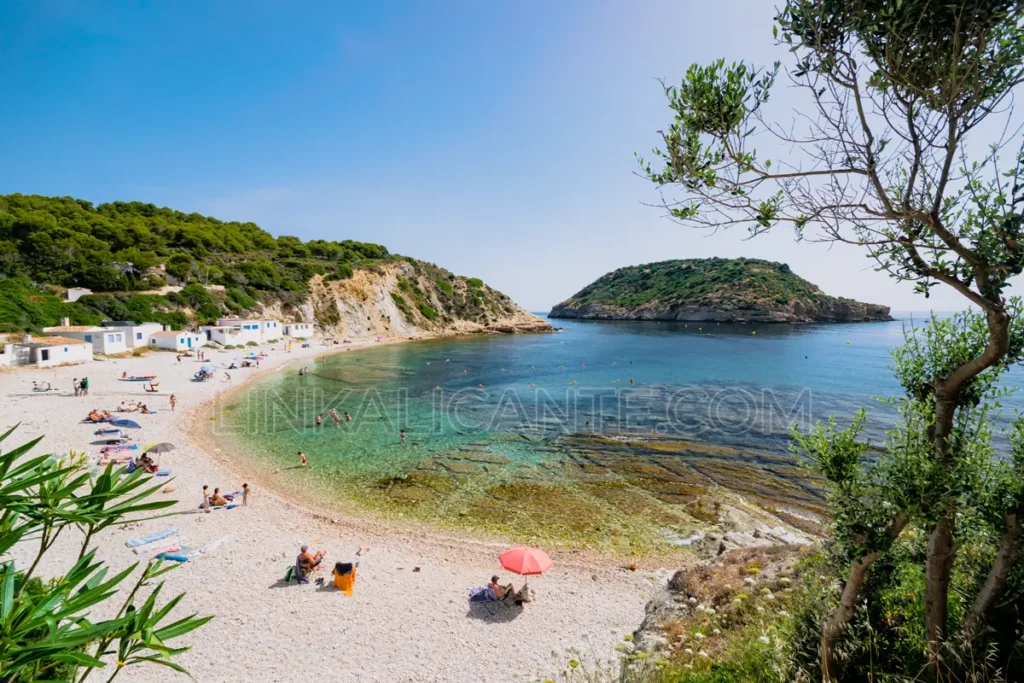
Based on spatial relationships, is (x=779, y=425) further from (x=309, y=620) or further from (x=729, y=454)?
(x=309, y=620)

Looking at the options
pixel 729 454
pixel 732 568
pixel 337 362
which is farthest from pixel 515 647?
pixel 337 362

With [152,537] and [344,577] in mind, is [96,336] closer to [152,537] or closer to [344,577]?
[152,537]

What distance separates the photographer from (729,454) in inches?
946

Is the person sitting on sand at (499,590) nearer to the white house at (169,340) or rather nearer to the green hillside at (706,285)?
the white house at (169,340)

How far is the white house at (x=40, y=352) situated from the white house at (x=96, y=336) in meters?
2.96

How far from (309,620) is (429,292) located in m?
88.2

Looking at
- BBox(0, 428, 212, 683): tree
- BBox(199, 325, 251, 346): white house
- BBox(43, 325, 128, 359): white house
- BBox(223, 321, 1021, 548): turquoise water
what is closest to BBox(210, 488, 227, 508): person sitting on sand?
BBox(223, 321, 1021, 548): turquoise water

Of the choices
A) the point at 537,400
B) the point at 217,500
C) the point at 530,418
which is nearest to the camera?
the point at 217,500

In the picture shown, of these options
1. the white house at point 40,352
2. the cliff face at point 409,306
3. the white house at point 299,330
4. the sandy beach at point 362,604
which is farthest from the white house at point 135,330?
the sandy beach at point 362,604

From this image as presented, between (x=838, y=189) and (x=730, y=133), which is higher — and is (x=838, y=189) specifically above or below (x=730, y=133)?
below

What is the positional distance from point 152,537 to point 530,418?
70.6ft

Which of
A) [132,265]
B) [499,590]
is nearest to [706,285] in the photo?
[132,265]

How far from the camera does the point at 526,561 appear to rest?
42.3ft

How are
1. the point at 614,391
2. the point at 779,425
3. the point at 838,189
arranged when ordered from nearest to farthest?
1. the point at 838,189
2. the point at 779,425
3. the point at 614,391
